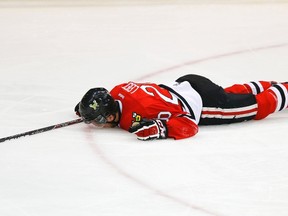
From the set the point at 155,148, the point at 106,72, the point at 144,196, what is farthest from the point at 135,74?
the point at 144,196

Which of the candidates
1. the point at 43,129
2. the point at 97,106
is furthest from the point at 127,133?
the point at 43,129

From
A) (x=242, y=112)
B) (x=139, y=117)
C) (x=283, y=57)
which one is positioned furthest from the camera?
(x=283, y=57)

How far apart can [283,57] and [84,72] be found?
4.18 feet

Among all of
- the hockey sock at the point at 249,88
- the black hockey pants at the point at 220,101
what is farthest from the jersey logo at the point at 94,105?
the hockey sock at the point at 249,88

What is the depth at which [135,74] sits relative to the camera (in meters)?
4.49

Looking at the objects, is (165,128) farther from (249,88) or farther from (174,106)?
(249,88)

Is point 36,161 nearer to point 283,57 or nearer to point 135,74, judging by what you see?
point 135,74

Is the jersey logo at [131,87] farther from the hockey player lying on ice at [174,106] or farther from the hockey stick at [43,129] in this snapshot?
the hockey stick at [43,129]

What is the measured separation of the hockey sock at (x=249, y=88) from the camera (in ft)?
12.4

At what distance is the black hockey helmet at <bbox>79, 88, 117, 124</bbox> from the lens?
10.9 ft

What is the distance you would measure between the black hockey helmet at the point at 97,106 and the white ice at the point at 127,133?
0.09m

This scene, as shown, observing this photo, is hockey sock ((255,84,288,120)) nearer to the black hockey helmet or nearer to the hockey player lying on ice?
the hockey player lying on ice

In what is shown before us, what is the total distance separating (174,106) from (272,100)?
53cm

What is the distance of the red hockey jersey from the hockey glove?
3 centimetres
